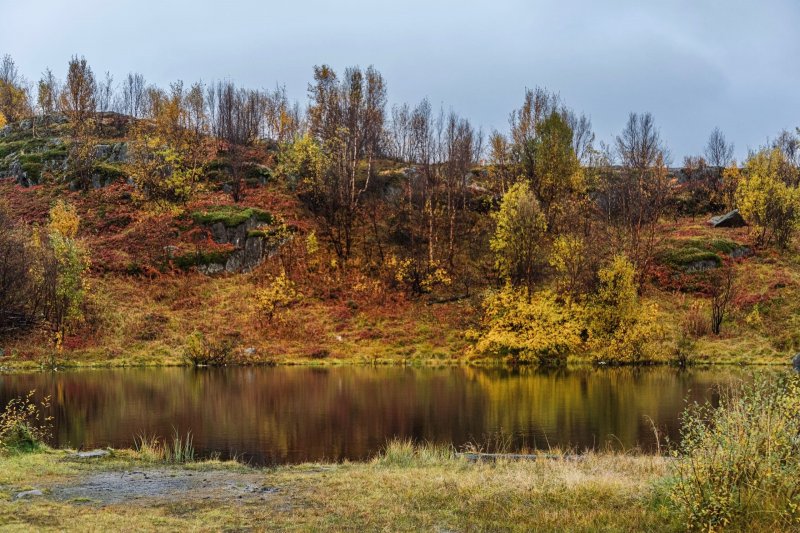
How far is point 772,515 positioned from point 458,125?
68684 millimetres

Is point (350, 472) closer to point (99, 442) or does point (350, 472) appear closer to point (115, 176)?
point (99, 442)

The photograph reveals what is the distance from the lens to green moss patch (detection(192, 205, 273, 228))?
2680 inches

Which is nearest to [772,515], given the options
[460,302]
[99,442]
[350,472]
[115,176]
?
[350,472]

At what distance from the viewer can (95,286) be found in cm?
6003

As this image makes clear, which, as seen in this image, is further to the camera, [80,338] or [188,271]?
[188,271]

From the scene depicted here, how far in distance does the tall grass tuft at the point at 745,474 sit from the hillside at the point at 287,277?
42360mm

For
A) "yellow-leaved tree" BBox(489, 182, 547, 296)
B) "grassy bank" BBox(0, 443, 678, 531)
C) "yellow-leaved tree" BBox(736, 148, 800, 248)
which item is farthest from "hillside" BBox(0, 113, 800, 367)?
"grassy bank" BBox(0, 443, 678, 531)

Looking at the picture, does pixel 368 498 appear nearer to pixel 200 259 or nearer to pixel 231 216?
pixel 200 259

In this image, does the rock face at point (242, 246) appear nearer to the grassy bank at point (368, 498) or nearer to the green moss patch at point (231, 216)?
the green moss patch at point (231, 216)

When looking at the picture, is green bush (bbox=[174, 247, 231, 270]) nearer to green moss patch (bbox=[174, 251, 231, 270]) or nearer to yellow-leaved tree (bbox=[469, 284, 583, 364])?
green moss patch (bbox=[174, 251, 231, 270])

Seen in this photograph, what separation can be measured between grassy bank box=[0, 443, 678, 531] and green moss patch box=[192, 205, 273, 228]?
168ft

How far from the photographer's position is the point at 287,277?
64.5 metres

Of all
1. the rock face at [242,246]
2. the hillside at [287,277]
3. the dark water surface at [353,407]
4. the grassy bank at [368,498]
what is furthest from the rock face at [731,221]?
the grassy bank at [368,498]

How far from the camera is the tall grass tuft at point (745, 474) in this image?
32.3 ft
